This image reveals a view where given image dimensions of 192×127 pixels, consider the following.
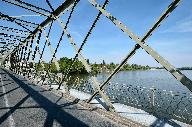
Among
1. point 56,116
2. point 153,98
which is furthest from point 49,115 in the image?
point 153,98

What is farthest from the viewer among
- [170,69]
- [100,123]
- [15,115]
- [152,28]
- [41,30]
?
[41,30]

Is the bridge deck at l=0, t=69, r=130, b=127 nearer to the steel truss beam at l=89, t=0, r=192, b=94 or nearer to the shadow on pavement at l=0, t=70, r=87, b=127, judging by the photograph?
the shadow on pavement at l=0, t=70, r=87, b=127

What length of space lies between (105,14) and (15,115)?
17.0 feet

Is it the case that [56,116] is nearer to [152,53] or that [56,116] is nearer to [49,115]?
[49,115]

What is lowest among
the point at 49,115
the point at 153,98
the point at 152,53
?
the point at 49,115

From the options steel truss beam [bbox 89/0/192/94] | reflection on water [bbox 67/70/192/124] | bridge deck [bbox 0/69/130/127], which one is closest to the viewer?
steel truss beam [bbox 89/0/192/94]

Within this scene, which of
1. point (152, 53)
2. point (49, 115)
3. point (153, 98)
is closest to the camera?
point (152, 53)

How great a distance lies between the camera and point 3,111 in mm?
10695

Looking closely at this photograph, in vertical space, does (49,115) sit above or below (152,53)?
below

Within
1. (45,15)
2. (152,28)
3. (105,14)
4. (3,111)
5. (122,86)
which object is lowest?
(3,111)

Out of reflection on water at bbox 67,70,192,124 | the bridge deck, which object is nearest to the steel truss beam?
reflection on water at bbox 67,70,192,124

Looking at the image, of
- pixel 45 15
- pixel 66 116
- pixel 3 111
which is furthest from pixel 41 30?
pixel 66 116

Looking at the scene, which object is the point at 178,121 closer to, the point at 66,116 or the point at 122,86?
the point at 66,116

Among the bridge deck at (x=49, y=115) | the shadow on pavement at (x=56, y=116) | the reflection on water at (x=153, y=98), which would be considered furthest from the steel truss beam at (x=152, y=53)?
the shadow on pavement at (x=56, y=116)
